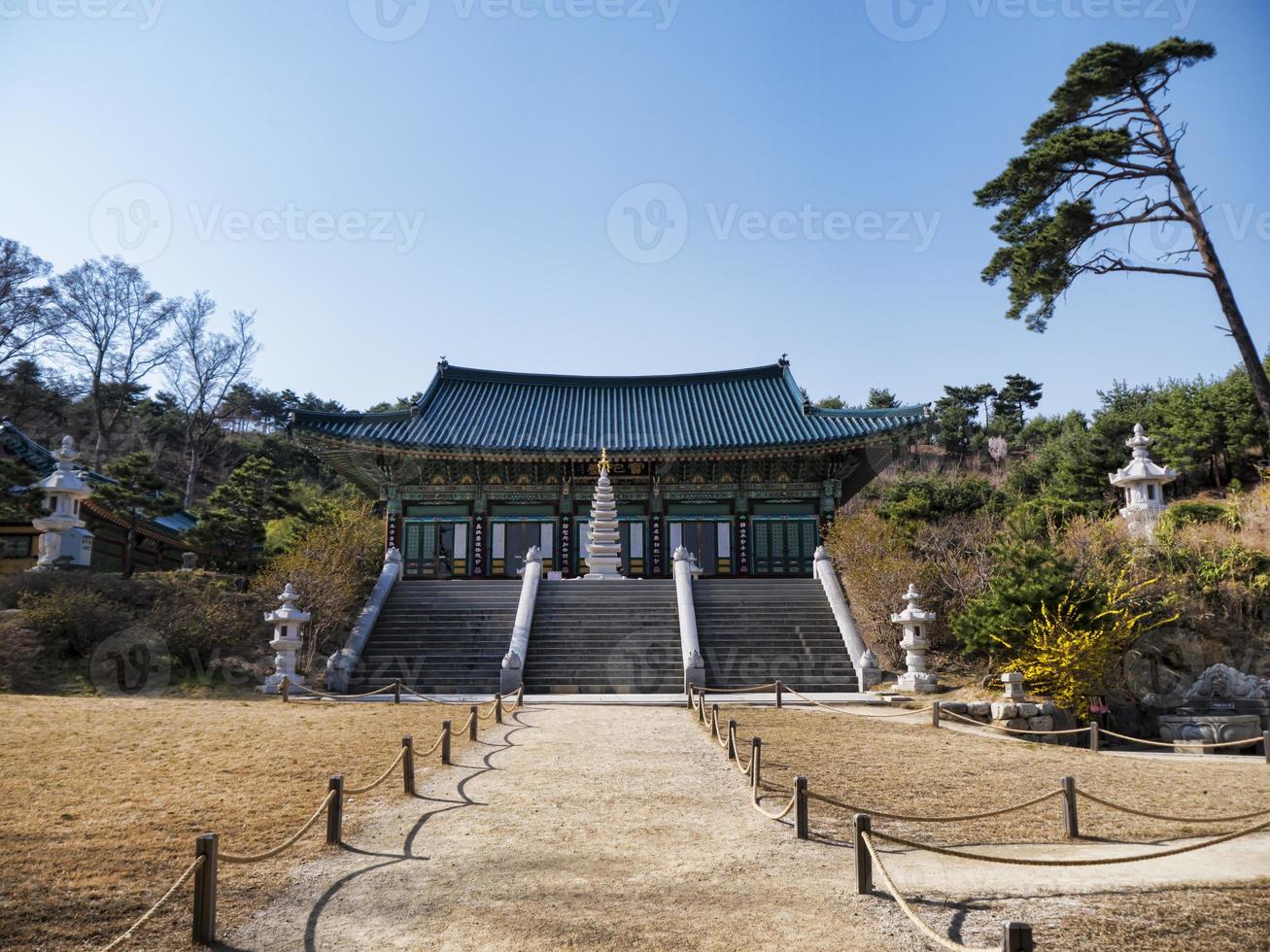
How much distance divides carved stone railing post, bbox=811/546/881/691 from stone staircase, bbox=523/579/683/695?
3.81 metres

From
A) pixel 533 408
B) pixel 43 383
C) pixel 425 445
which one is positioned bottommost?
pixel 425 445

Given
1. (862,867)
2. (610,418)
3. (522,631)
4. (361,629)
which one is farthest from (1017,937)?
(610,418)

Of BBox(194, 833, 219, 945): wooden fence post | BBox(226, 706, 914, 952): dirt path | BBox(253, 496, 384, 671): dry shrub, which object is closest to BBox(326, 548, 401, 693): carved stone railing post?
BBox(253, 496, 384, 671): dry shrub

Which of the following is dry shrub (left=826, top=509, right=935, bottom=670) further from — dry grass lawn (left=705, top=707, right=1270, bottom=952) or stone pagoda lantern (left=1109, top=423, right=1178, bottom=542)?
dry grass lawn (left=705, top=707, right=1270, bottom=952)

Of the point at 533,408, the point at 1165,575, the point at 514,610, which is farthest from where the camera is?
the point at 533,408

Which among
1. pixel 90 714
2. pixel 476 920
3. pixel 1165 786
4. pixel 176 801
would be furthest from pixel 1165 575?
pixel 90 714

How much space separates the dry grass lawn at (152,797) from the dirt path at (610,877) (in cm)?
48

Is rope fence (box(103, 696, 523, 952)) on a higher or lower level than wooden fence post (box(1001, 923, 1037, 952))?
lower

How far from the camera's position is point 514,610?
20.6 metres

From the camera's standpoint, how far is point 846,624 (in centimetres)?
1900

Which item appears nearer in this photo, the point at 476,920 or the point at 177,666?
the point at 476,920

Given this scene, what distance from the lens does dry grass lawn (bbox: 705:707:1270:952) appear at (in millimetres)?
4680

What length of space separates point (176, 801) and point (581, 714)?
7.51 m

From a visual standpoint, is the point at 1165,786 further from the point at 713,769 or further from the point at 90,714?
the point at 90,714
